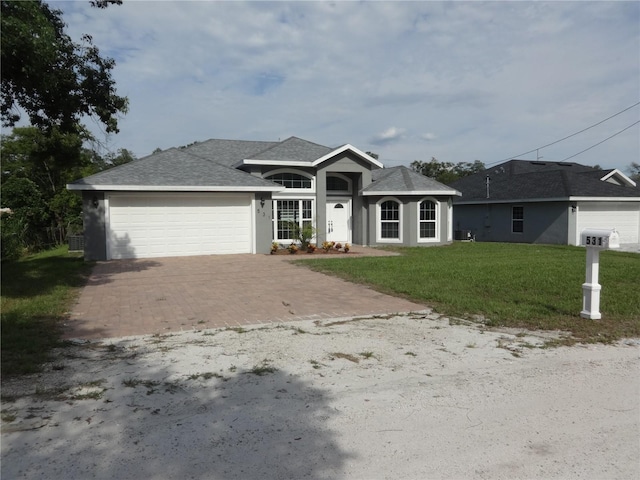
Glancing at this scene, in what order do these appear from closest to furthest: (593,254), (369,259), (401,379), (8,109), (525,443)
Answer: (525,443) → (401,379) → (593,254) → (8,109) → (369,259)

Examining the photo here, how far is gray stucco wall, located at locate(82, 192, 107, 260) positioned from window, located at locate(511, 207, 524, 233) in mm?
21167

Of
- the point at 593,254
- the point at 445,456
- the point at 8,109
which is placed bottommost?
the point at 445,456

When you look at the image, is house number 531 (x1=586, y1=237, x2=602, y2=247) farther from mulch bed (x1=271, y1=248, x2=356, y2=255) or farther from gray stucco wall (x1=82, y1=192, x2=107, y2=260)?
gray stucco wall (x1=82, y1=192, x2=107, y2=260)

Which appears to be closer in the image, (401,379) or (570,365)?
(401,379)

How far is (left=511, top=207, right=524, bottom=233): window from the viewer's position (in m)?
26.7

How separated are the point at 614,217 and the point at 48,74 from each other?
26404 mm

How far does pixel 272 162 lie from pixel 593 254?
560 inches

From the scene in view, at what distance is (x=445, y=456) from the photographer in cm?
339

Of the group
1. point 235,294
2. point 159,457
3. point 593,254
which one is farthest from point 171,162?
point 159,457

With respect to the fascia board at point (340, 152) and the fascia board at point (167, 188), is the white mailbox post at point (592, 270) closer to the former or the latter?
the fascia board at point (167, 188)

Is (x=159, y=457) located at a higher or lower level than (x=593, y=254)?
lower

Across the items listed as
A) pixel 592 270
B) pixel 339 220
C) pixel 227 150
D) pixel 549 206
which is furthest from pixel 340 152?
pixel 592 270

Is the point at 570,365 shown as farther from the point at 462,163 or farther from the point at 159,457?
the point at 462,163

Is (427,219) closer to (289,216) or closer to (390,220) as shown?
(390,220)
